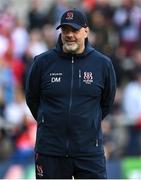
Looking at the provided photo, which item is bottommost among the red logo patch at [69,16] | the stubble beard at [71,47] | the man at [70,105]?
the man at [70,105]

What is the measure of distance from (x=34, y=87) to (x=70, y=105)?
0.46m

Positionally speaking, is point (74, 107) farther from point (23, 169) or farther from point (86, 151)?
point (23, 169)

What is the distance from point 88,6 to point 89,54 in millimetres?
9511

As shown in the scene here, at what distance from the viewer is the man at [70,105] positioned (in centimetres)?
679

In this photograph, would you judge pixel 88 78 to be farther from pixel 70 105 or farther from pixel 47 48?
pixel 47 48

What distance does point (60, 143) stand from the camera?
681 cm

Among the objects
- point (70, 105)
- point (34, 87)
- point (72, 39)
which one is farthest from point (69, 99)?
point (72, 39)

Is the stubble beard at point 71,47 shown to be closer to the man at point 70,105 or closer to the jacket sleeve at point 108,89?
the man at point 70,105

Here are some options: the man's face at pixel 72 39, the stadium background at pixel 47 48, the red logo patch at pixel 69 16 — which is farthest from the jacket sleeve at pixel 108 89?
the stadium background at pixel 47 48

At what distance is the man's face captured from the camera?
22.2 ft

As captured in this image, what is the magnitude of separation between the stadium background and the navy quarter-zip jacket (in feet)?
11.8

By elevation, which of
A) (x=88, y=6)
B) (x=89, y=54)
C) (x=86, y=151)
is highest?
(x=88, y=6)

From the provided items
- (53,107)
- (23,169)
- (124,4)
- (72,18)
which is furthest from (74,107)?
(124,4)

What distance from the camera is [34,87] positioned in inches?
277
